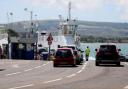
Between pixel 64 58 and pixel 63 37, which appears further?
pixel 63 37

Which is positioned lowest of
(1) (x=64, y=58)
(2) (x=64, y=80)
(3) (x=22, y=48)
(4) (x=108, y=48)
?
(2) (x=64, y=80)

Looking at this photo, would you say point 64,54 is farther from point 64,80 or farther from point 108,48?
point 64,80

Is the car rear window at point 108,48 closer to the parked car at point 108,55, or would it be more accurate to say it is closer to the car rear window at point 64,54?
the parked car at point 108,55

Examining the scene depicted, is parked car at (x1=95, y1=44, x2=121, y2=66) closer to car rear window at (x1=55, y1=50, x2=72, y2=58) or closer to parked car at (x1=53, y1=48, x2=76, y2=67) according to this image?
parked car at (x1=53, y1=48, x2=76, y2=67)

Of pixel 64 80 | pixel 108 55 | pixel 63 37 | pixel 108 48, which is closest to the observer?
pixel 64 80

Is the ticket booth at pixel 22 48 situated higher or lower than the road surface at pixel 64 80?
higher

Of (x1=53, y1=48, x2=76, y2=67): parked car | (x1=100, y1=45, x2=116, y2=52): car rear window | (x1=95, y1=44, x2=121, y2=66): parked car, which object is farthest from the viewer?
(x1=100, y1=45, x2=116, y2=52): car rear window

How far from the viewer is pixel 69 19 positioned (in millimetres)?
106688

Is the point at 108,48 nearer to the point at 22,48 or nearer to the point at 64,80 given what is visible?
the point at 64,80

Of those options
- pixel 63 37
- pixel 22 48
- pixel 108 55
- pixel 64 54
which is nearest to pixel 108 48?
pixel 108 55

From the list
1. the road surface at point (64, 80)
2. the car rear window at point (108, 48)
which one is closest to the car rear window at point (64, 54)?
the car rear window at point (108, 48)

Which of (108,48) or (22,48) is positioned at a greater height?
(22,48)

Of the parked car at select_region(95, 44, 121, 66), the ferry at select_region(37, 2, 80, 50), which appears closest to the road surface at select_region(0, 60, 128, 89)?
the parked car at select_region(95, 44, 121, 66)

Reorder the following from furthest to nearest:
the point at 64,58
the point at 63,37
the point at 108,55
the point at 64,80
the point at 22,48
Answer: the point at 63,37 < the point at 22,48 < the point at 108,55 < the point at 64,58 < the point at 64,80
